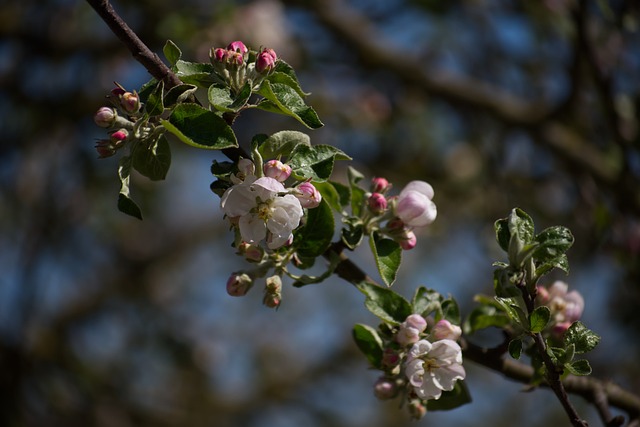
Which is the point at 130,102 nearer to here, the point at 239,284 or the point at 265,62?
the point at 265,62

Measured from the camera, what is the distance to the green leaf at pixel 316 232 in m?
1.06

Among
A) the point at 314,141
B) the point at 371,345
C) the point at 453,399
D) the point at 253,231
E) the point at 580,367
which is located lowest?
the point at 314,141

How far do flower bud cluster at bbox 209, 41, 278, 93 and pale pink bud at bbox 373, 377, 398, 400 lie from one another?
1.72 feet

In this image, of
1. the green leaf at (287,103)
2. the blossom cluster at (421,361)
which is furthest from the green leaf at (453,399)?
the green leaf at (287,103)

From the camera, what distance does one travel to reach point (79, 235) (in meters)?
4.23

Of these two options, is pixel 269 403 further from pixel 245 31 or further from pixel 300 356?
pixel 245 31

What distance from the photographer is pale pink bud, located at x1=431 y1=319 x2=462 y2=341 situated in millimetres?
1081

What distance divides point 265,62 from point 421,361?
1.61 feet

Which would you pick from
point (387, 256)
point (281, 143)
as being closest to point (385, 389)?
point (387, 256)

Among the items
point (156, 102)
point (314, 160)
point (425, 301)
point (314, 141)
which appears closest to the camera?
point (156, 102)

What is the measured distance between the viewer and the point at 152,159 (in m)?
1.00

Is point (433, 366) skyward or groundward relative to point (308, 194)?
groundward

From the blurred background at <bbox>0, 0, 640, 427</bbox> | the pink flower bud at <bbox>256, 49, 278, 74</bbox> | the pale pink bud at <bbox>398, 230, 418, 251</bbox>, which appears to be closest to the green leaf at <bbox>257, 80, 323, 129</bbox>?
the pink flower bud at <bbox>256, 49, 278, 74</bbox>

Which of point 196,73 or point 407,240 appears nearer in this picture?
point 196,73
